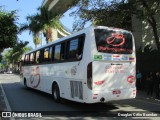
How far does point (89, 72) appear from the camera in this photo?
12.9m

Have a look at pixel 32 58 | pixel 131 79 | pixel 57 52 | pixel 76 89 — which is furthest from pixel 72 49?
pixel 32 58

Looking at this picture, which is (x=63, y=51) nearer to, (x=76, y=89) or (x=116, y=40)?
(x=76, y=89)

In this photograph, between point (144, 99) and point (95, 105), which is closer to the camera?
point (95, 105)

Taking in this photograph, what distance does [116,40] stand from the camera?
45.1ft

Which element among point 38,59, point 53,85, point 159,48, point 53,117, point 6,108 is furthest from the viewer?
point 159,48

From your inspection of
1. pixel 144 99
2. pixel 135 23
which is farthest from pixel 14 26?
pixel 135 23

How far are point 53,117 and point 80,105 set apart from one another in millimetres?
3426

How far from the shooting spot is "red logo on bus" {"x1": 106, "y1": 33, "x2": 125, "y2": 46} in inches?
533

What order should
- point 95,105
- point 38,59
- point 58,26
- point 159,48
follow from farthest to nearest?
1. point 58,26
2. point 159,48
3. point 38,59
4. point 95,105

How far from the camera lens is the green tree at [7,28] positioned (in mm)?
15695

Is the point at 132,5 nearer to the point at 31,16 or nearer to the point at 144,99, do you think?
the point at 144,99

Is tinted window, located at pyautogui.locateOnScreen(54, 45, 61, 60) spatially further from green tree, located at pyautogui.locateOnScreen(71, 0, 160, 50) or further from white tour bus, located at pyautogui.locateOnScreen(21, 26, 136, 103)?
green tree, located at pyautogui.locateOnScreen(71, 0, 160, 50)

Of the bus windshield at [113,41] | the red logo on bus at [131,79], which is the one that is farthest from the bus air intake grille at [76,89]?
the red logo on bus at [131,79]

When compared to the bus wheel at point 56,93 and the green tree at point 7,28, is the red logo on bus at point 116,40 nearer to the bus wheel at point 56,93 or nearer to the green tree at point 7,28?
the bus wheel at point 56,93
